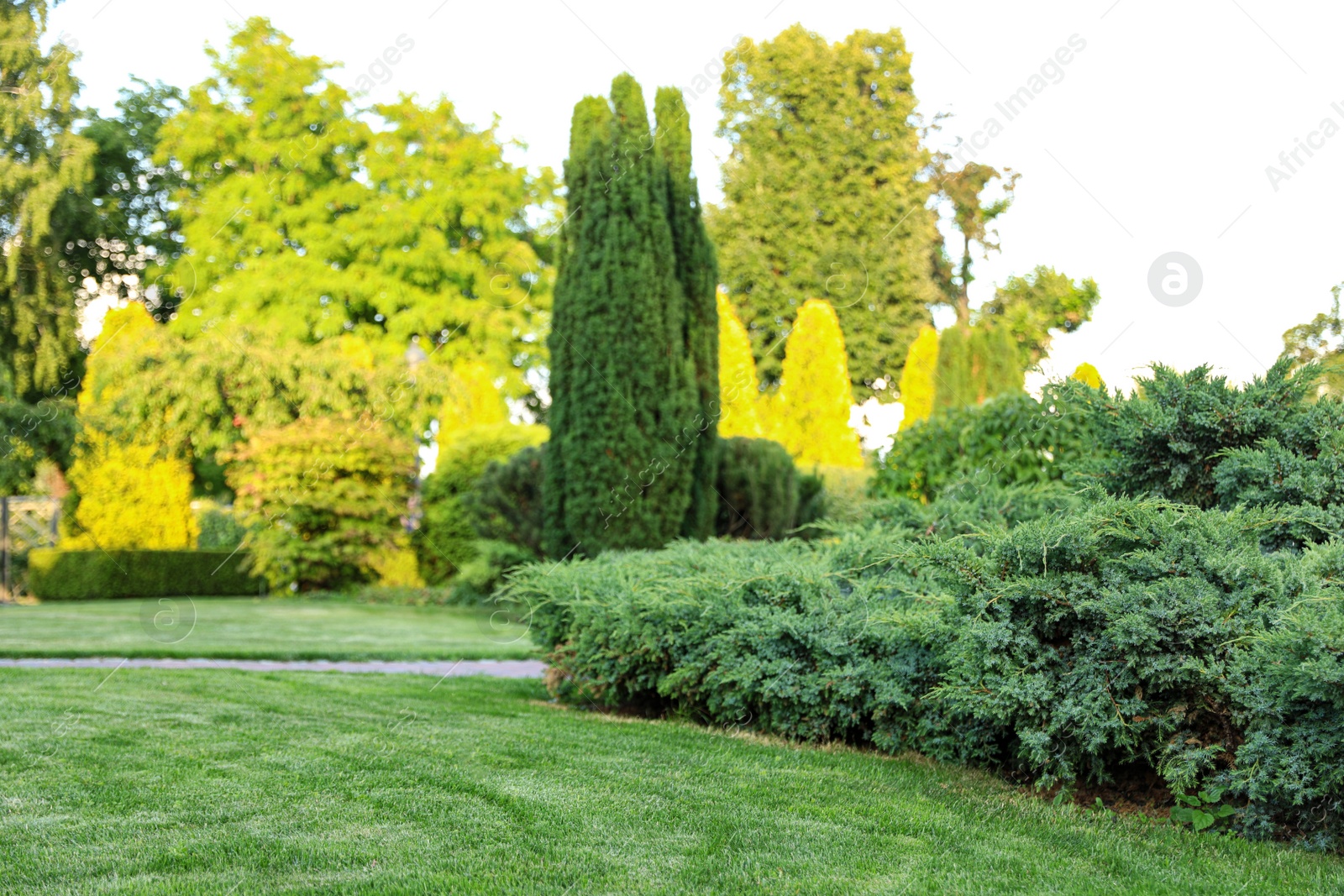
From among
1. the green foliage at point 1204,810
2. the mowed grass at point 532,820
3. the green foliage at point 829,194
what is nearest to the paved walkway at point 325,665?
the mowed grass at point 532,820

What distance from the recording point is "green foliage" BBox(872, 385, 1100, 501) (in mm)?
7637

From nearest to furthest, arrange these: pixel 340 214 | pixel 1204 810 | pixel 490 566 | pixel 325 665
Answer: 1. pixel 1204 810
2. pixel 325 665
3. pixel 490 566
4. pixel 340 214

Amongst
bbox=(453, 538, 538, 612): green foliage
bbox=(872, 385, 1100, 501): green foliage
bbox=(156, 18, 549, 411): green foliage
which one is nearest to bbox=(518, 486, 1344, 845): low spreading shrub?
bbox=(872, 385, 1100, 501): green foliage

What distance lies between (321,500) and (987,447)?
1082cm

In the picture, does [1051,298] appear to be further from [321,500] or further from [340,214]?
[321,500]

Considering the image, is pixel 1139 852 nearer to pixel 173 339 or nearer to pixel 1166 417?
pixel 1166 417

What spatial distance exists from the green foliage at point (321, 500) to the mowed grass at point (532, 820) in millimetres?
11077

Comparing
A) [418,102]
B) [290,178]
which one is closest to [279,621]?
[290,178]

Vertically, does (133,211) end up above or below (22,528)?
above

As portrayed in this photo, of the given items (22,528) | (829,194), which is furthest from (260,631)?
(829,194)

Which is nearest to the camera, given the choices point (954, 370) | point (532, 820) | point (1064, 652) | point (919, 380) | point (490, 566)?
point (532, 820)

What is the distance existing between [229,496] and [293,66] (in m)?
9.96

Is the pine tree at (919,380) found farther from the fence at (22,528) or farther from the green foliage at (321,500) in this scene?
the fence at (22,528)

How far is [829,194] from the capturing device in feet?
82.6
